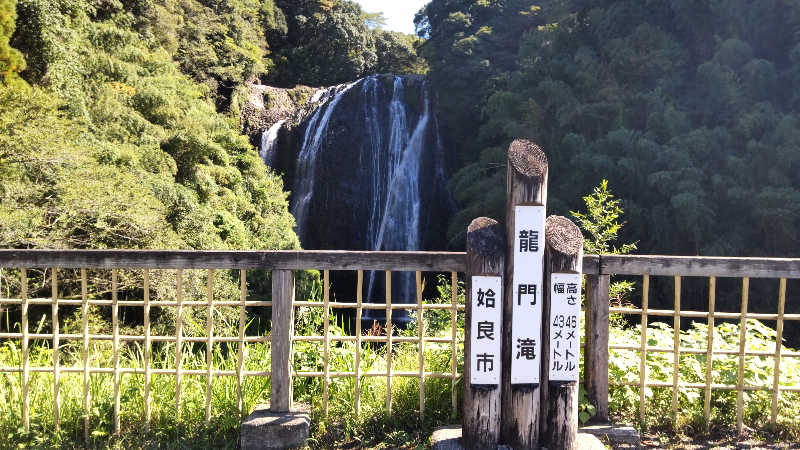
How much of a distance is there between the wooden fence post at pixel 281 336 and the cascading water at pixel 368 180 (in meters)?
12.7

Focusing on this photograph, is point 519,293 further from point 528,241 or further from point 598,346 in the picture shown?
point 598,346

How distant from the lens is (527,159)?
248 centimetres

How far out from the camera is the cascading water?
16.0 m

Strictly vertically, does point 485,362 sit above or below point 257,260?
below

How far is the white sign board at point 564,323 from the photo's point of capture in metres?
2.48

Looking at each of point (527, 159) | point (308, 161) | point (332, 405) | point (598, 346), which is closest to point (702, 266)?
point (598, 346)

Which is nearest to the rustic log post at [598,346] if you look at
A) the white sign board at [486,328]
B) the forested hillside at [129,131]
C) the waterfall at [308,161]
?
the white sign board at [486,328]

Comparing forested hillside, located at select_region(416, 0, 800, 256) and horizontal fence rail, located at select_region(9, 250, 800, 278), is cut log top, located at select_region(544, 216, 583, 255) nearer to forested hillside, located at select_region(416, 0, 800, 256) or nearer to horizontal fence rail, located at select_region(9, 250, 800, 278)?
horizontal fence rail, located at select_region(9, 250, 800, 278)

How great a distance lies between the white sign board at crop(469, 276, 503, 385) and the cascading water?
1298 cm

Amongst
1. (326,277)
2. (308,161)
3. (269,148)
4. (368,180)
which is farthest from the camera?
(269,148)

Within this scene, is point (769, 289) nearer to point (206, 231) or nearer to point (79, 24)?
point (206, 231)

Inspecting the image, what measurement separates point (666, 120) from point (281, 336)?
41.2ft

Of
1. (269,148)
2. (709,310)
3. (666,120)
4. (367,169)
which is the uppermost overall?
(666,120)

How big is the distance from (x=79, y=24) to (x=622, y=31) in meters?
13.0
